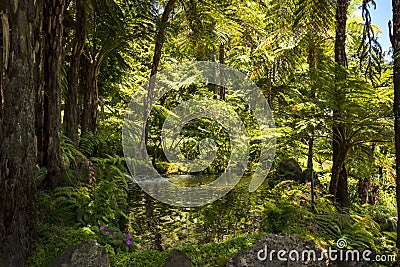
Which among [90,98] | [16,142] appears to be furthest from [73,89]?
[16,142]

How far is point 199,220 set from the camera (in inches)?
162

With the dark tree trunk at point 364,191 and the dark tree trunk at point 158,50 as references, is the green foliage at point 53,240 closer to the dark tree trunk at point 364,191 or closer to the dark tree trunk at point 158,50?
the dark tree trunk at point 158,50

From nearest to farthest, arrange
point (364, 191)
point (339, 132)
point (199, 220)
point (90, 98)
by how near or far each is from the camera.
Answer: point (339, 132)
point (199, 220)
point (364, 191)
point (90, 98)

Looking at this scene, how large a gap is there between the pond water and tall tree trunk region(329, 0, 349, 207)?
848 millimetres

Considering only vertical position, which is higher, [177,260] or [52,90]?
[52,90]

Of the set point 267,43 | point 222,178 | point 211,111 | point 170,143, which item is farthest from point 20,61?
point 170,143

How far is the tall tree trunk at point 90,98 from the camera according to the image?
6.27 metres

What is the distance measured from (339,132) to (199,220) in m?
1.74

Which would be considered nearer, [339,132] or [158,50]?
[339,132]

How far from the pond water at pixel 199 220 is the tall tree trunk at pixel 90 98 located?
1.88m

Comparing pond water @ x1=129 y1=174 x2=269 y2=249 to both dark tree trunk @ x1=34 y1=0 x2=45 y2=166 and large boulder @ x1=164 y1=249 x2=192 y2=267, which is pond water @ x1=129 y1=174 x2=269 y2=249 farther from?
dark tree trunk @ x1=34 y1=0 x2=45 y2=166

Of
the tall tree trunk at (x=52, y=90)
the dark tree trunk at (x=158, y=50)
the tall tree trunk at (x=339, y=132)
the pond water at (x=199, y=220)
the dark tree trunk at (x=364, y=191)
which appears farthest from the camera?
the dark tree trunk at (x=158, y=50)

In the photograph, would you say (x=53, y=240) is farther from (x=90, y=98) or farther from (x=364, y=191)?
(x=364, y=191)

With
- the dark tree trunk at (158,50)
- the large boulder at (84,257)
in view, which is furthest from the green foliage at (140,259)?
the dark tree trunk at (158,50)
